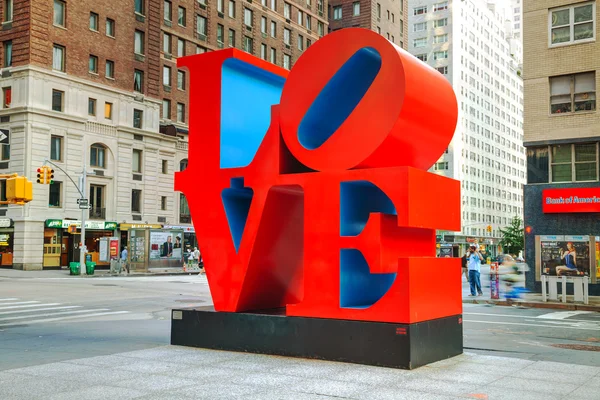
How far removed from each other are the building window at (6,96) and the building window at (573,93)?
36.4 m

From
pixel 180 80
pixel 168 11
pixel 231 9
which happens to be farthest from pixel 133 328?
pixel 231 9

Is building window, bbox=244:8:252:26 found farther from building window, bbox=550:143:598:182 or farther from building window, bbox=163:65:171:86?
building window, bbox=550:143:598:182

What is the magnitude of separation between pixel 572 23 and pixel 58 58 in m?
35.7

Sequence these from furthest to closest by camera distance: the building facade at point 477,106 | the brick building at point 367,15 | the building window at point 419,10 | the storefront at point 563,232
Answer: the building window at point 419,10, the building facade at point 477,106, the brick building at point 367,15, the storefront at point 563,232

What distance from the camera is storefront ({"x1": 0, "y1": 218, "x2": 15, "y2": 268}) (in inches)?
1788

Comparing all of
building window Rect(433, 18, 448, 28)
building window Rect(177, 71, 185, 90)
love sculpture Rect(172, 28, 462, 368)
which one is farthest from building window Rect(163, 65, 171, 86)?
building window Rect(433, 18, 448, 28)

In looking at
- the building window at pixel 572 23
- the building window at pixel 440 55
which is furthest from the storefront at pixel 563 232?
the building window at pixel 440 55

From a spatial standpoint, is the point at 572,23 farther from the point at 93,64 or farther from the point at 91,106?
the point at 93,64

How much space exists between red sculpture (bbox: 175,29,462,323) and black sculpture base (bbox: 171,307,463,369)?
0.61ft

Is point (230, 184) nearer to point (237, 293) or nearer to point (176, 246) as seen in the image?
point (237, 293)

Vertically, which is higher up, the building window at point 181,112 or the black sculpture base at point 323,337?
the building window at point 181,112

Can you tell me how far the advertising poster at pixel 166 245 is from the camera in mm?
45562

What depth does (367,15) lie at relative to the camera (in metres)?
82.1

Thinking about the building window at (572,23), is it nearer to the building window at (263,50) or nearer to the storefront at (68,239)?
the storefront at (68,239)
